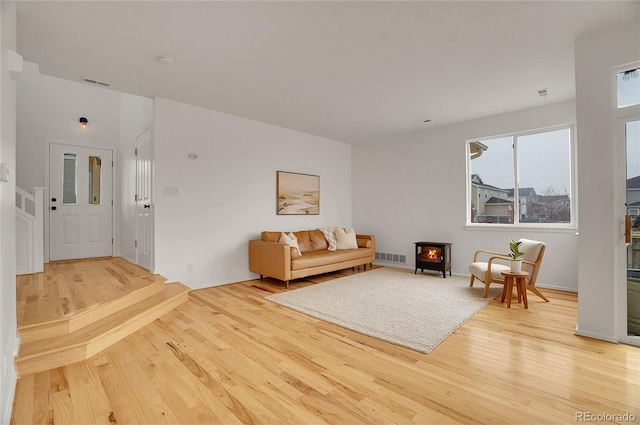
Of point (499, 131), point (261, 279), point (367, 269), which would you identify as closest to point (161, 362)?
point (261, 279)

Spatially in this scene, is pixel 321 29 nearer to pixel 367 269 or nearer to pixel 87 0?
pixel 87 0

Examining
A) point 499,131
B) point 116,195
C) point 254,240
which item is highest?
point 499,131

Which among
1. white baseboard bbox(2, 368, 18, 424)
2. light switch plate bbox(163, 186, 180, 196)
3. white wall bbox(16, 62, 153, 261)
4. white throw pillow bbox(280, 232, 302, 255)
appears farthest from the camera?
white wall bbox(16, 62, 153, 261)

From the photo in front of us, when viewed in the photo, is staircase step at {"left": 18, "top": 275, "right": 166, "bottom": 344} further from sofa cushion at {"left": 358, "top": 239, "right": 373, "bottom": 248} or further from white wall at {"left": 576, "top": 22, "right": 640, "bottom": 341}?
white wall at {"left": 576, "top": 22, "right": 640, "bottom": 341}

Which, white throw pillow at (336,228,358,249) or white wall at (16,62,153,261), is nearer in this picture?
white wall at (16,62,153,261)

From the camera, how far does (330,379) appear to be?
2.11 meters

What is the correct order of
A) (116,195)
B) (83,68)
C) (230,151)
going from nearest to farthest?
(83,68) < (230,151) < (116,195)

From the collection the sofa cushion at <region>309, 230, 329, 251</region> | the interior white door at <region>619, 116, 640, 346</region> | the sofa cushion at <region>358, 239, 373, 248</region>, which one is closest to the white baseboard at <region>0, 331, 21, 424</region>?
the sofa cushion at <region>309, 230, 329, 251</region>

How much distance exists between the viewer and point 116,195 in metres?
5.96

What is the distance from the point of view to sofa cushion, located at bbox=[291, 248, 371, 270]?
15.8 ft

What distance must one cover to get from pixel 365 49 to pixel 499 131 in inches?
135

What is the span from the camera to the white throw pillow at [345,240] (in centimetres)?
602

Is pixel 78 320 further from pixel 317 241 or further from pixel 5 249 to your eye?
pixel 317 241

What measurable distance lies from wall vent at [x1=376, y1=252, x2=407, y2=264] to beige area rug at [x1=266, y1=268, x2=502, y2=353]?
36.0 inches
